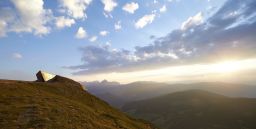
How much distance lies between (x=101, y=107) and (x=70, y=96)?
7.35 metres

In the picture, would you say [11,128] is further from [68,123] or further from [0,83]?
[0,83]

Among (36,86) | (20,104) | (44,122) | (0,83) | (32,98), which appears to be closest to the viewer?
(44,122)

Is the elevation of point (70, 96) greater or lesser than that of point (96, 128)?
greater

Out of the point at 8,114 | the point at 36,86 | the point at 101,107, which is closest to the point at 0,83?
the point at 36,86

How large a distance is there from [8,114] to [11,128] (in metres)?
5.29

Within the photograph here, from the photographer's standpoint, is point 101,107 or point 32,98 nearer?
point 32,98

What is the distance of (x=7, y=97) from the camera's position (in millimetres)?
43250

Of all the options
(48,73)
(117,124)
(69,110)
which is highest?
(48,73)

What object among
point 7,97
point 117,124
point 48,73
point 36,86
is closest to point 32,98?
point 7,97

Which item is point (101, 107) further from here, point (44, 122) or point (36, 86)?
point (44, 122)

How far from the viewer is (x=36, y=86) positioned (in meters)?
55.8

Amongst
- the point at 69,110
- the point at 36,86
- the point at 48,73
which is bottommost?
the point at 69,110

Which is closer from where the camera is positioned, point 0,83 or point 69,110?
point 69,110

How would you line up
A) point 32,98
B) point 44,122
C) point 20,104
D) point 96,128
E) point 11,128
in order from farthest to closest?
point 32,98
point 20,104
point 96,128
point 44,122
point 11,128
